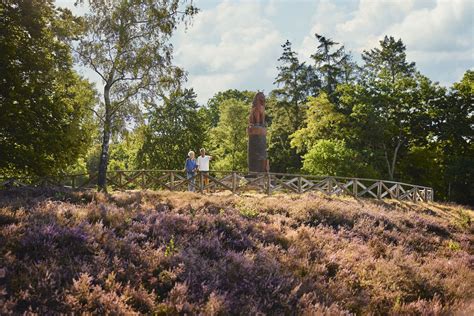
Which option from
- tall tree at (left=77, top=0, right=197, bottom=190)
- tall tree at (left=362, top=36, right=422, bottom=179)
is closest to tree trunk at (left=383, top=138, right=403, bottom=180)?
tall tree at (left=362, top=36, right=422, bottom=179)

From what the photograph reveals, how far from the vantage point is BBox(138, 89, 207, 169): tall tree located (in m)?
43.7

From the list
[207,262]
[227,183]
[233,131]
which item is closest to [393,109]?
[233,131]

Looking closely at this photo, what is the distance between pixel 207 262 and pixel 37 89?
17.3 metres

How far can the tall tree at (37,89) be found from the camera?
818 inches

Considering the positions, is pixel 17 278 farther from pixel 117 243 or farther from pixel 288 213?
pixel 288 213

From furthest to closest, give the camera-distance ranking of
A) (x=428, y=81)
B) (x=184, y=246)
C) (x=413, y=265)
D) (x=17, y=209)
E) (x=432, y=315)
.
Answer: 1. (x=428, y=81)
2. (x=413, y=265)
3. (x=17, y=209)
4. (x=184, y=246)
5. (x=432, y=315)

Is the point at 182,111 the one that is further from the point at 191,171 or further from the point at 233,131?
the point at 191,171

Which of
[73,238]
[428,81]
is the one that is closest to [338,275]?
[73,238]

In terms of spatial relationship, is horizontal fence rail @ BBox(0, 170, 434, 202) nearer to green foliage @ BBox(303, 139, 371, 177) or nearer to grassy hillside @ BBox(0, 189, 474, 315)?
grassy hillside @ BBox(0, 189, 474, 315)

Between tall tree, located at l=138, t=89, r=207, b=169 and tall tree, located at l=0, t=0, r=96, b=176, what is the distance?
65.3 feet

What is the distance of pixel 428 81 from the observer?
4331 centimetres

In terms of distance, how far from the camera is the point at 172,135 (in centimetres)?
4462

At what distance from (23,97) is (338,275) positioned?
18100 millimetres

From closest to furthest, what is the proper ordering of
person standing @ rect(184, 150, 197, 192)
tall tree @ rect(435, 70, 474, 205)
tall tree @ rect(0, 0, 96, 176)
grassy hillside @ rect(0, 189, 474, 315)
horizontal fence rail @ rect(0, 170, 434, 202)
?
1. grassy hillside @ rect(0, 189, 474, 315)
2. horizontal fence rail @ rect(0, 170, 434, 202)
3. person standing @ rect(184, 150, 197, 192)
4. tall tree @ rect(0, 0, 96, 176)
5. tall tree @ rect(435, 70, 474, 205)
